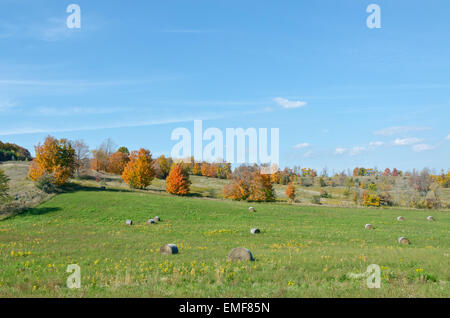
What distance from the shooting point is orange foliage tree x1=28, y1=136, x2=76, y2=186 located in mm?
69500

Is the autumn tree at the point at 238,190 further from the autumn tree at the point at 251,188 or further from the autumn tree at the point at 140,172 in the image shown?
the autumn tree at the point at 140,172

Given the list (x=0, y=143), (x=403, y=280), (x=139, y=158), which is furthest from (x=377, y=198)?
(x=0, y=143)

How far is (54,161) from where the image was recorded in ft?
240

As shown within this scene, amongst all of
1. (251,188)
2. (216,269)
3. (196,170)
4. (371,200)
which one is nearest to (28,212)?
(216,269)

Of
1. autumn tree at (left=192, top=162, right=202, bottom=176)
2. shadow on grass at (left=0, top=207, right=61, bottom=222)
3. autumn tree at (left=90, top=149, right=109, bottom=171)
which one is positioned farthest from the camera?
autumn tree at (left=192, top=162, right=202, bottom=176)

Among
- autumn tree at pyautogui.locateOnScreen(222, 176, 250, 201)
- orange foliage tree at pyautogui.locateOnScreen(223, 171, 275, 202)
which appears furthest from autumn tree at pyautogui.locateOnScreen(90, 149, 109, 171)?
autumn tree at pyautogui.locateOnScreen(222, 176, 250, 201)

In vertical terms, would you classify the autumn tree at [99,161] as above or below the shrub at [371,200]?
above

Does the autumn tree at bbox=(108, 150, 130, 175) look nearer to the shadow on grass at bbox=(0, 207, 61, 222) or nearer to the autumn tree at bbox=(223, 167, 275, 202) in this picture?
the autumn tree at bbox=(223, 167, 275, 202)

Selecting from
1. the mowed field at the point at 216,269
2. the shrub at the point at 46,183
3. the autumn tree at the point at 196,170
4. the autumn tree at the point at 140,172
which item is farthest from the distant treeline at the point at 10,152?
the mowed field at the point at 216,269

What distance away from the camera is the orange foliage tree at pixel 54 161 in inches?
2736

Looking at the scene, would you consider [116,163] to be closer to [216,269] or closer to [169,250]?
[169,250]

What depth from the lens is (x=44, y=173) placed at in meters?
66.9

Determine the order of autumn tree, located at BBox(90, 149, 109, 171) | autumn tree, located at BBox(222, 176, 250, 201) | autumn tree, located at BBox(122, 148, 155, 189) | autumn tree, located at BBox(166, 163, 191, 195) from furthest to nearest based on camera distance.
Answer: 1. autumn tree, located at BBox(90, 149, 109, 171)
2. autumn tree, located at BBox(122, 148, 155, 189)
3. autumn tree, located at BBox(166, 163, 191, 195)
4. autumn tree, located at BBox(222, 176, 250, 201)
